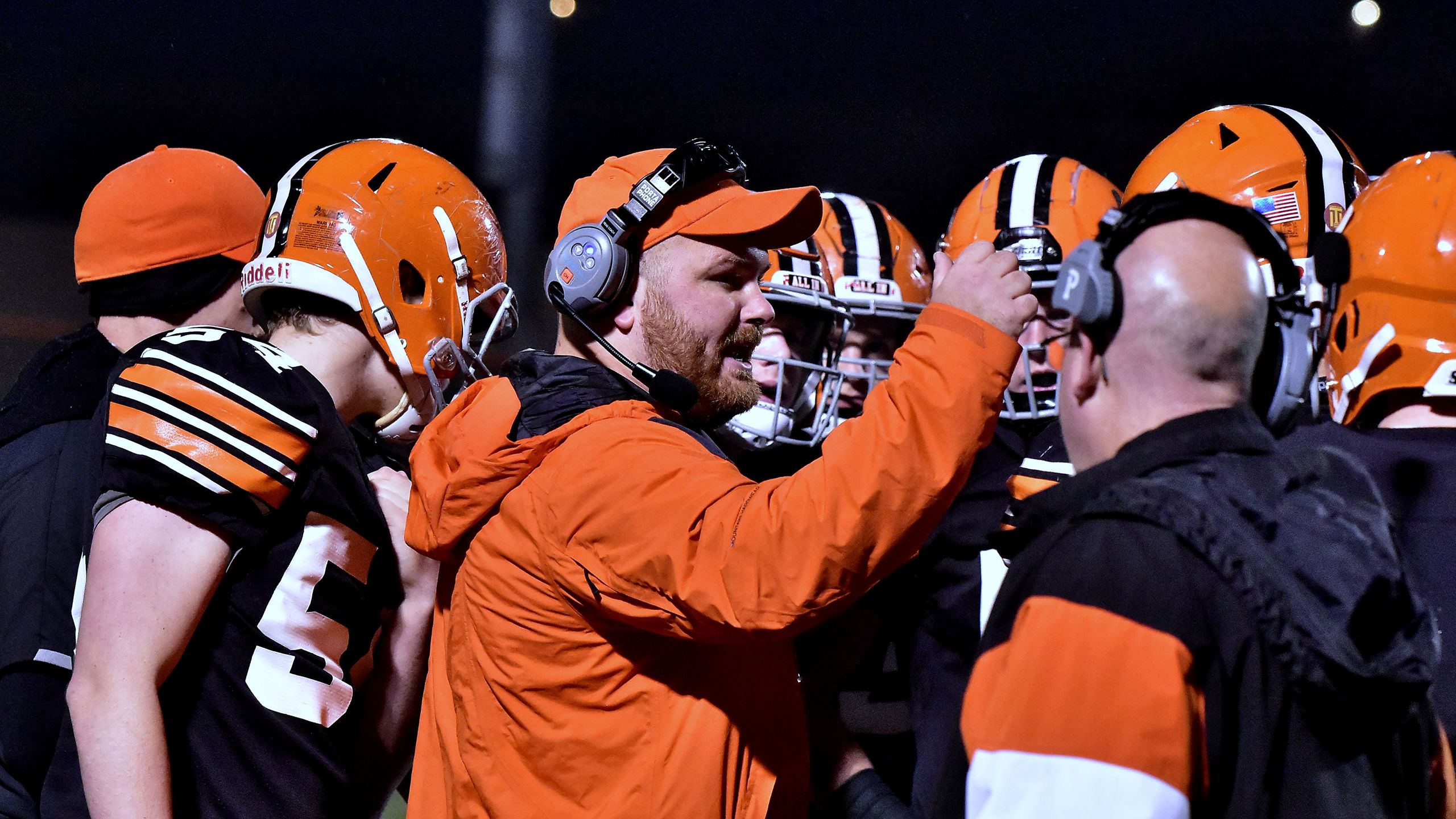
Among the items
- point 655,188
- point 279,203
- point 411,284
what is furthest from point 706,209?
point 279,203

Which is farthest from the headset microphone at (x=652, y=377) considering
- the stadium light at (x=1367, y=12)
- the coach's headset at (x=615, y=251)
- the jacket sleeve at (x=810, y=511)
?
the stadium light at (x=1367, y=12)

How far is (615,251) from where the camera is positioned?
1.77m

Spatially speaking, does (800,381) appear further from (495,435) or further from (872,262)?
(495,435)

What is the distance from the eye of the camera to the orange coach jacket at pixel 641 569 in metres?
1.30

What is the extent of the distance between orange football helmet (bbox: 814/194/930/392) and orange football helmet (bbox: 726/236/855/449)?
4.4 inches

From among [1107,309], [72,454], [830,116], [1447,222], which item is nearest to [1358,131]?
[830,116]

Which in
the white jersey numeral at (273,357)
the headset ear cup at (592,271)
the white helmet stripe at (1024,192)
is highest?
the white helmet stripe at (1024,192)

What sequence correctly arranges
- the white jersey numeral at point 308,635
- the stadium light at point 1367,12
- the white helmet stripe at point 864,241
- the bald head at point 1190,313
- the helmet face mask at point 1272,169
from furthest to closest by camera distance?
the stadium light at point 1367,12 < the white helmet stripe at point 864,241 < the helmet face mask at point 1272,169 < the white jersey numeral at point 308,635 < the bald head at point 1190,313

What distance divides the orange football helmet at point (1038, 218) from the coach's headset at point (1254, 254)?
1.20 m

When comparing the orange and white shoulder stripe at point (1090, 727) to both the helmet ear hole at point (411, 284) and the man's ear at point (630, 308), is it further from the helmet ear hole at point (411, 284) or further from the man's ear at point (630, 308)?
the helmet ear hole at point (411, 284)

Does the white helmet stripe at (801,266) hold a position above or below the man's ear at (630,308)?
below

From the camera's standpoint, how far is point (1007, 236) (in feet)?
8.55

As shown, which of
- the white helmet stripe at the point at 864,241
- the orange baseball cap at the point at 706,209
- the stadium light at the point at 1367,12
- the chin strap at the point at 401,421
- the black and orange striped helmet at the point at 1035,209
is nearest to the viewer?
the orange baseball cap at the point at 706,209

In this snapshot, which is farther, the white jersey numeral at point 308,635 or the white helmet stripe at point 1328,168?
the white helmet stripe at point 1328,168
